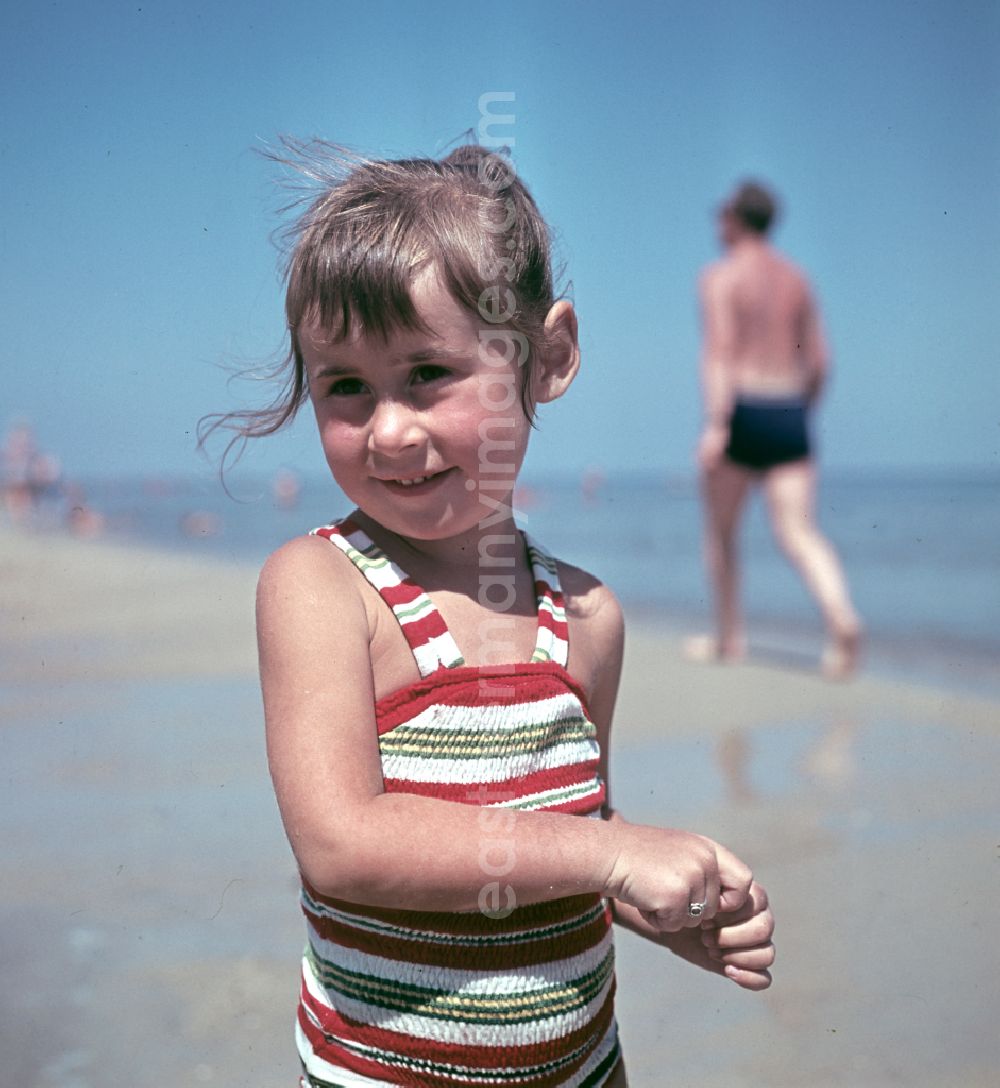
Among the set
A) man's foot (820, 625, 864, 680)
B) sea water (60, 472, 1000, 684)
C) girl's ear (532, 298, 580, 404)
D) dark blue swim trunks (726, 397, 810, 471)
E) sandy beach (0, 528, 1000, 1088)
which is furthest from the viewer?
sea water (60, 472, 1000, 684)

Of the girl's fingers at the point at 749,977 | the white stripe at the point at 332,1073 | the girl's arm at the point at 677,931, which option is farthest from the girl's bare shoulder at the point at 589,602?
the white stripe at the point at 332,1073

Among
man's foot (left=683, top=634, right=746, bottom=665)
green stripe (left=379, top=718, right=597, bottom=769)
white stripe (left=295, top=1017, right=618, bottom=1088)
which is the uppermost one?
green stripe (left=379, top=718, right=597, bottom=769)

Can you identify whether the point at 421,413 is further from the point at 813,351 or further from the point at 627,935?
the point at 813,351

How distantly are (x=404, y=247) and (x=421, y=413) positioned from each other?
0.16 m

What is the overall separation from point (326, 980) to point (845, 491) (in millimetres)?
34698

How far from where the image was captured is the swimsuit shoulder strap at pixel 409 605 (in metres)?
1.22

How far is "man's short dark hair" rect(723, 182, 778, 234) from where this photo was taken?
16.8 ft

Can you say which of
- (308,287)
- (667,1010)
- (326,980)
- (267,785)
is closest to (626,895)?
(326,980)

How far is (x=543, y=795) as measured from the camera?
1.25 m

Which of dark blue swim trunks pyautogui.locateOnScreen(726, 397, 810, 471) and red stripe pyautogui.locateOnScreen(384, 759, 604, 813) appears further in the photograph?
dark blue swim trunks pyautogui.locateOnScreen(726, 397, 810, 471)

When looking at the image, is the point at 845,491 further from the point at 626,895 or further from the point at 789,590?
the point at 626,895

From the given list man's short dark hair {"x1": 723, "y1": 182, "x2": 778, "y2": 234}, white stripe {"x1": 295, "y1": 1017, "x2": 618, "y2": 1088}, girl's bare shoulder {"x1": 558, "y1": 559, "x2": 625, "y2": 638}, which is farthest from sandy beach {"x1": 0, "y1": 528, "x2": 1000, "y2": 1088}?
man's short dark hair {"x1": 723, "y1": 182, "x2": 778, "y2": 234}

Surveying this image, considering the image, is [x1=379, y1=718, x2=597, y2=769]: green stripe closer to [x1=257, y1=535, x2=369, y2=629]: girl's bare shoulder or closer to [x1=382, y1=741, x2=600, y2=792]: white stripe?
[x1=382, y1=741, x2=600, y2=792]: white stripe

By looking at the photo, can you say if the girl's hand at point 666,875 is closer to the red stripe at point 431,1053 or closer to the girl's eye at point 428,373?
the red stripe at point 431,1053
